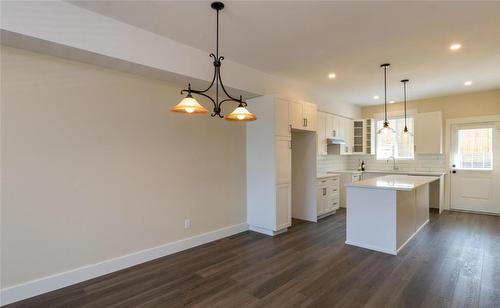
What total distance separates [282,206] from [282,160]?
0.80 meters

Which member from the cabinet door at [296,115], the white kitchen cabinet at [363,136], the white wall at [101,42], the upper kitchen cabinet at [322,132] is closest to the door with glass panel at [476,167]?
the white kitchen cabinet at [363,136]

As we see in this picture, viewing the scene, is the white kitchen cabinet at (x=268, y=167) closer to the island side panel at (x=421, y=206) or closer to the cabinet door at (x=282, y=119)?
the cabinet door at (x=282, y=119)

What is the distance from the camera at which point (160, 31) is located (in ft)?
9.89

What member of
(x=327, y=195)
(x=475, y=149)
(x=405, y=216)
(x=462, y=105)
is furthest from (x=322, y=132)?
(x=475, y=149)

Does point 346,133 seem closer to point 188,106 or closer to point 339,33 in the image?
point 339,33

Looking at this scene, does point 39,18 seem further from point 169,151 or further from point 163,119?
point 169,151

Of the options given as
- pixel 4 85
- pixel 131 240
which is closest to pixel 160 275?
pixel 131 240

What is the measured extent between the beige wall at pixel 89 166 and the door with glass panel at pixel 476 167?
585 centimetres

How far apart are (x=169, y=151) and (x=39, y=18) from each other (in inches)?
76.0

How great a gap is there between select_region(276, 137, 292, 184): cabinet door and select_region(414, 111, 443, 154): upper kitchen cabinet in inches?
151

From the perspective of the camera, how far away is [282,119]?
14.5ft

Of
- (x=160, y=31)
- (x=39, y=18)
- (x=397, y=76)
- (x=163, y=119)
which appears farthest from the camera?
(x=397, y=76)

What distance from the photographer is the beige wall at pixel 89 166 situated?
250 cm

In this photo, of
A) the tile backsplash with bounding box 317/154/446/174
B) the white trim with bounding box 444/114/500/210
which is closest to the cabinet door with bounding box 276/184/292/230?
the tile backsplash with bounding box 317/154/446/174
